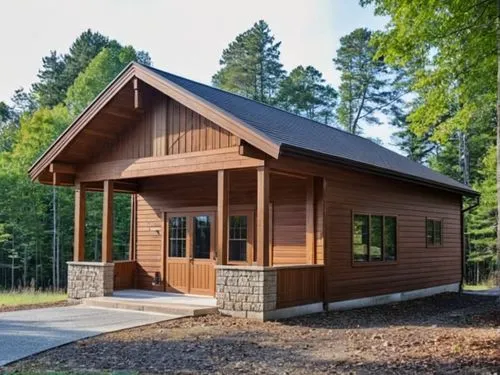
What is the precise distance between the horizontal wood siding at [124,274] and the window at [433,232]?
25.6ft

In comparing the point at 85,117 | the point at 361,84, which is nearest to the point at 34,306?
the point at 85,117

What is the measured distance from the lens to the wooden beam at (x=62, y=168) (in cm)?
1218

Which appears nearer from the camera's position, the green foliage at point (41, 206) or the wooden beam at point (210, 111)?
the wooden beam at point (210, 111)

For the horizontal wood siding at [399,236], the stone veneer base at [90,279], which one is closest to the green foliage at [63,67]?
the stone veneer base at [90,279]

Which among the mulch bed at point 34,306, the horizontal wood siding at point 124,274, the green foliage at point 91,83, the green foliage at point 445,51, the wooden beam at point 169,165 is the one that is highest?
the green foliage at point 91,83

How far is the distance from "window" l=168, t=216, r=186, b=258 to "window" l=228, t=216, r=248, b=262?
4.49 feet

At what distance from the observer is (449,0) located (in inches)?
387

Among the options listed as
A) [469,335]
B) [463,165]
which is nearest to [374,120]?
[463,165]

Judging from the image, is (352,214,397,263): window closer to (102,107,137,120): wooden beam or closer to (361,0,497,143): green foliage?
(361,0,497,143): green foliage

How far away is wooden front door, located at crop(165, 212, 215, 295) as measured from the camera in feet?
40.1

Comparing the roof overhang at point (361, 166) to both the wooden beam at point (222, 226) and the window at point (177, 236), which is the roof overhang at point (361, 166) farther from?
the window at point (177, 236)

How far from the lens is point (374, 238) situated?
12.5 meters

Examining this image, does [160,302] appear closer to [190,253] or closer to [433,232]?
[190,253]

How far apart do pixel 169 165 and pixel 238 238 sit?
239cm
